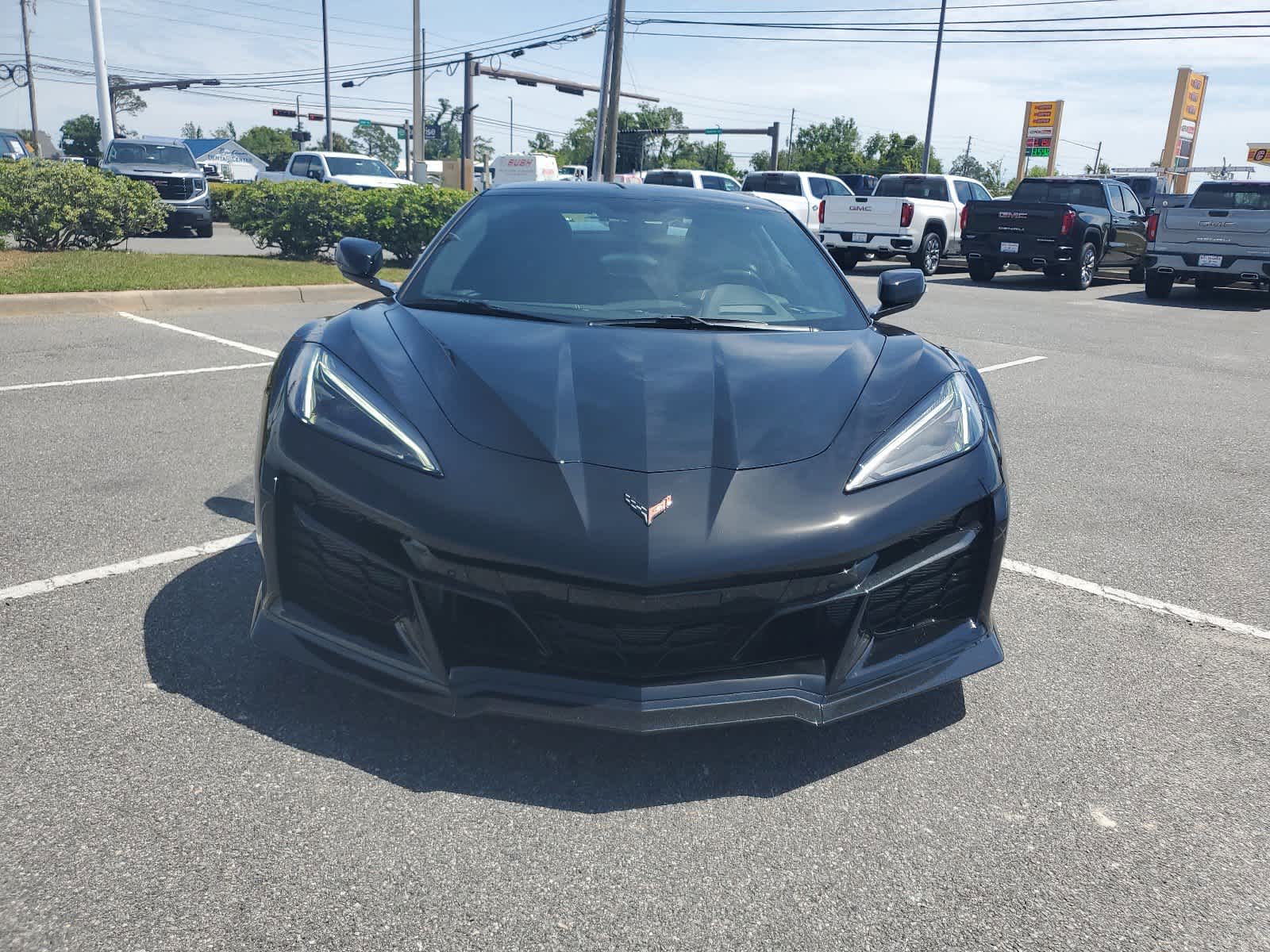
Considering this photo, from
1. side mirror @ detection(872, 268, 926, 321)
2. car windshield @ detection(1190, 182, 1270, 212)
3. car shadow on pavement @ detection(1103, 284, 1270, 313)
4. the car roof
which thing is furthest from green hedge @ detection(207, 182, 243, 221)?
side mirror @ detection(872, 268, 926, 321)

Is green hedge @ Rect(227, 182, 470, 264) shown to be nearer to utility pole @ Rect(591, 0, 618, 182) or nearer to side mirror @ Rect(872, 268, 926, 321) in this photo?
side mirror @ Rect(872, 268, 926, 321)

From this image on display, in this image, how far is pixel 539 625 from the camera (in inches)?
87.1

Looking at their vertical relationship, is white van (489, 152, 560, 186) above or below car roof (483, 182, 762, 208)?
above

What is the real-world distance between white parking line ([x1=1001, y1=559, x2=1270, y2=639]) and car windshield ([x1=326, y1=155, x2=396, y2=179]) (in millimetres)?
22131

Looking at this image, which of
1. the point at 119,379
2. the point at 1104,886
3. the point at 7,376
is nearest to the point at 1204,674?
the point at 1104,886

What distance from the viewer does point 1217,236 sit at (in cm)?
1532

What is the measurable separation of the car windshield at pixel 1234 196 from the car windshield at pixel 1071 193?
92.9 inches

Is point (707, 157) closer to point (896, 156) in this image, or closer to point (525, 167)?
point (896, 156)

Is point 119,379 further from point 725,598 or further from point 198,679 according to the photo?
point 725,598

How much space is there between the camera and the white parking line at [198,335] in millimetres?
7840

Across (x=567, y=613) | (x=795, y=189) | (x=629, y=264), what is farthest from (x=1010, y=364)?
(x=795, y=189)

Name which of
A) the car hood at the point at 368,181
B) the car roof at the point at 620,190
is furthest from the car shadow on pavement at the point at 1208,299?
the car hood at the point at 368,181

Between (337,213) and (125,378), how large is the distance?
8.14m

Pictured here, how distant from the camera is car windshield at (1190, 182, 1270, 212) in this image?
50.9 feet
